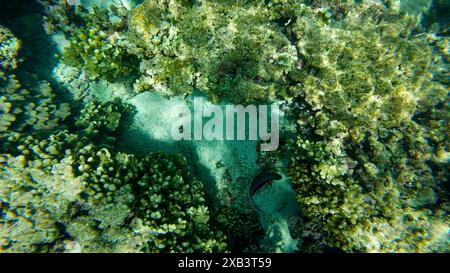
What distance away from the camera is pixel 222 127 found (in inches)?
248

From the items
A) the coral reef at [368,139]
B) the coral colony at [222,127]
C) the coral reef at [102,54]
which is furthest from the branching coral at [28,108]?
the coral reef at [368,139]

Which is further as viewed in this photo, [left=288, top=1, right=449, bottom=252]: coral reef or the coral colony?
[left=288, top=1, right=449, bottom=252]: coral reef

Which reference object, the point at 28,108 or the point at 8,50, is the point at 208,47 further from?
the point at 8,50

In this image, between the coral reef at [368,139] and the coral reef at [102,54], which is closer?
the coral reef at [368,139]

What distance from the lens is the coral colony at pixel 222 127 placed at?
4.83 metres

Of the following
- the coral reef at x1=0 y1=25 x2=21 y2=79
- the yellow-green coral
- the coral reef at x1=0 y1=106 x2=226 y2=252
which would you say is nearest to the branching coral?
the coral reef at x1=0 y1=25 x2=21 y2=79

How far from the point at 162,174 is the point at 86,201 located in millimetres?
1463

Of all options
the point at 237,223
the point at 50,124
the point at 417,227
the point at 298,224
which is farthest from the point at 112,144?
the point at 417,227

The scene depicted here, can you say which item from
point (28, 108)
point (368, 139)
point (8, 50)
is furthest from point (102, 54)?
point (368, 139)

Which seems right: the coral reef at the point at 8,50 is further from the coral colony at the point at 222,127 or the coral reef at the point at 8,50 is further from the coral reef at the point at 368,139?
the coral reef at the point at 368,139

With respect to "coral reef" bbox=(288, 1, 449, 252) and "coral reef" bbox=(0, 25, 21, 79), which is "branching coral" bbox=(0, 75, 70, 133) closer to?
"coral reef" bbox=(0, 25, 21, 79)

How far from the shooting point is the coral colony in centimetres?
483

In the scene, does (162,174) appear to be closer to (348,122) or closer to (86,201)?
(86,201)

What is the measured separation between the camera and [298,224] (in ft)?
18.1
